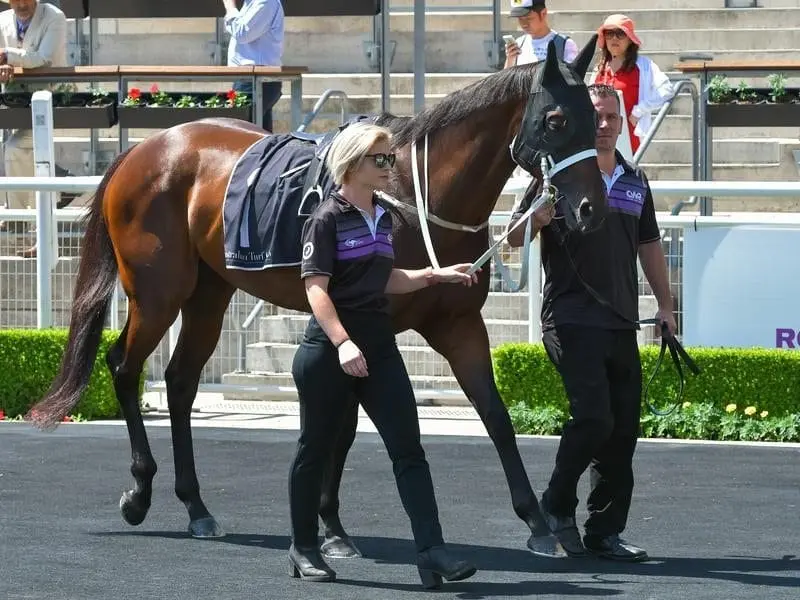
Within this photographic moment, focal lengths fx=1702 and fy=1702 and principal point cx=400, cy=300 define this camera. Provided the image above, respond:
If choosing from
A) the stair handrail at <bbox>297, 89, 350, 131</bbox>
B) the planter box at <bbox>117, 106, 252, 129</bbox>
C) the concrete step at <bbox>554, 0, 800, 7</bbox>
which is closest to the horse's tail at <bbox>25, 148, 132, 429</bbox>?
the stair handrail at <bbox>297, 89, 350, 131</bbox>

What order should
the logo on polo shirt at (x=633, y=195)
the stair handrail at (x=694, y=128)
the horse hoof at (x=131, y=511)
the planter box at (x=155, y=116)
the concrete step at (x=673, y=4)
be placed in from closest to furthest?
1. the logo on polo shirt at (x=633, y=195)
2. the horse hoof at (x=131, y=511)
3. the stair handrail at (x=694, y=128)
4. the planter box at (x=155, y=116)
5. the concrete step at (x=673, y=4)

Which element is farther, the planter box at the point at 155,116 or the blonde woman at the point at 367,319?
the planter box at the point at 155,116

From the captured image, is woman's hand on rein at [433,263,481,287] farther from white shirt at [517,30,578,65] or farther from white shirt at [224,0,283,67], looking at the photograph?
white shirt at [224,0,283,67]

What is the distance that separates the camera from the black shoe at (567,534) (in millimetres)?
6242

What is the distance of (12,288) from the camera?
34.3 feet

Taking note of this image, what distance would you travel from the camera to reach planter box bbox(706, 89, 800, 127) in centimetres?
1108

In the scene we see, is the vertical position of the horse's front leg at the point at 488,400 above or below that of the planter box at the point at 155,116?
below

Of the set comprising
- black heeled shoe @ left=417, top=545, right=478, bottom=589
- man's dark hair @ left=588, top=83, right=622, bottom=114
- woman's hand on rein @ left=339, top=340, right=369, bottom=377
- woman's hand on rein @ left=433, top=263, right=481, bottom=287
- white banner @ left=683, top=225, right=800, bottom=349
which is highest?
man's dark hair @ left=588, top=83, right=622, bottom=114

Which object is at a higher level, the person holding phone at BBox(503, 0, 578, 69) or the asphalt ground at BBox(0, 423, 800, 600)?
the person holding phone at BBox(503, 0, 578, 69)

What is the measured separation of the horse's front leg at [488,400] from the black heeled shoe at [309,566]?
75 cm

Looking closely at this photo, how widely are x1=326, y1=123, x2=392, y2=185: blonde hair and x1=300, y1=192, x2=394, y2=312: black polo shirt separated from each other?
103mm

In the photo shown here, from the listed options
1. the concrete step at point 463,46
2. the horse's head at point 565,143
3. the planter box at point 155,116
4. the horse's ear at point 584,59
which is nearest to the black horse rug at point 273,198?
the horse's head at point 565,143

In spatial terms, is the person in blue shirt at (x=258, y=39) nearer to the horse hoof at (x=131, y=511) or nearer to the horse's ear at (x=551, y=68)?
the horse hoof at (x=131, y=511)

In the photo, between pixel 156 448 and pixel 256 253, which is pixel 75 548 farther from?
pixel 156 448
